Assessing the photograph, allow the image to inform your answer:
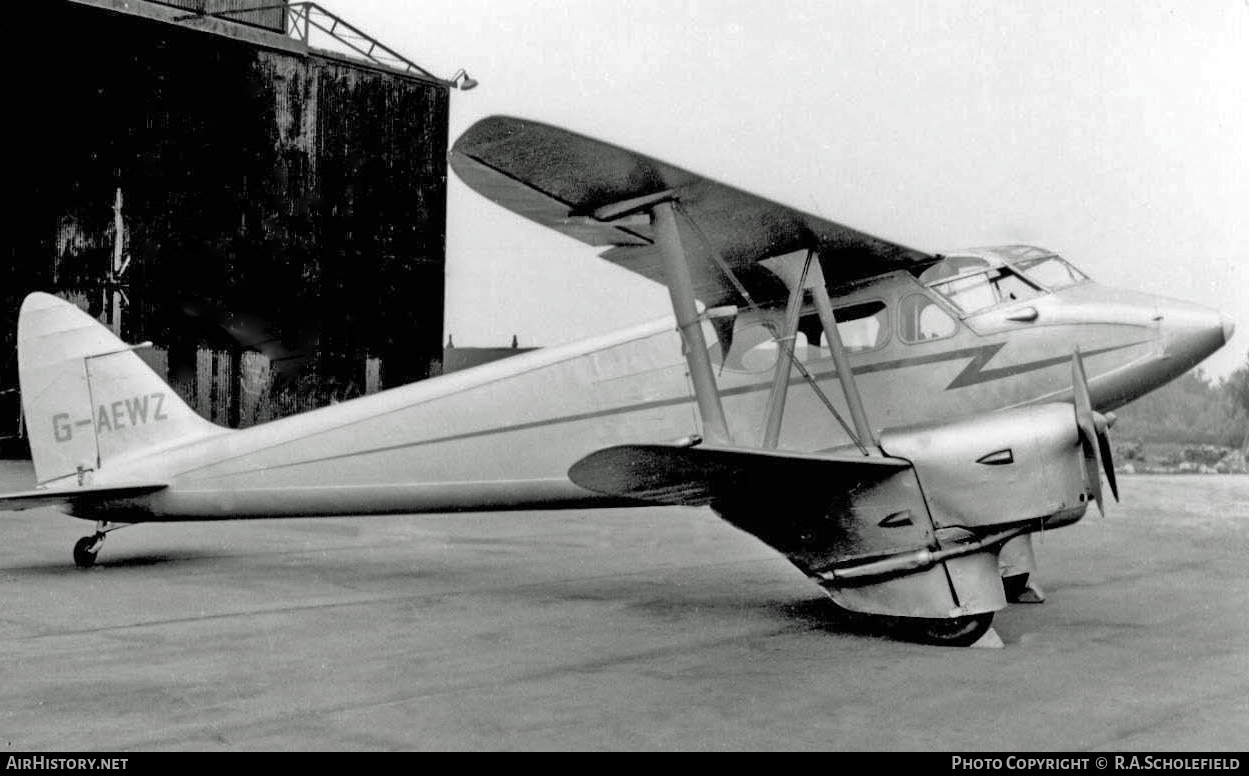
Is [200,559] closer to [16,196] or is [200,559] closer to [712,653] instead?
[712,653]

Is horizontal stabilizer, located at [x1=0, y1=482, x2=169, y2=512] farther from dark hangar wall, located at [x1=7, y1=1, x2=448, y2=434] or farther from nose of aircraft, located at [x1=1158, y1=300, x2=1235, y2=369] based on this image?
dark hangar wall, located at [x1=7, y1=1, x2=448, y2=434]

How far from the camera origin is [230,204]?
73.3 feet

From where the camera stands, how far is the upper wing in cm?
633

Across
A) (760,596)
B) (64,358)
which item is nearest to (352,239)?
(64,358)

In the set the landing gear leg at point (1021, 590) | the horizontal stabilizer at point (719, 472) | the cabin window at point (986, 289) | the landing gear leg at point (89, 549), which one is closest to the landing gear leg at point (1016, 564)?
the landing gear leg at point (1021, 590)

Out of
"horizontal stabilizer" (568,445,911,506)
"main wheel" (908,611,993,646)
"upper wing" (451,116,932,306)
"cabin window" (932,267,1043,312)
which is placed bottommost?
"main wheel" (908,611,993,646)

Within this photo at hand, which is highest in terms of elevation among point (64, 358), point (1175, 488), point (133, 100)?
point (133, 100)

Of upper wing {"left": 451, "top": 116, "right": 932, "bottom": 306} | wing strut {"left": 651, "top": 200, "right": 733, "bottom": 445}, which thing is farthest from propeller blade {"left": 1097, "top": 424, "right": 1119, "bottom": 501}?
wing strut {"left": 651, "top": 200, "right": 733, "bottom": 445}

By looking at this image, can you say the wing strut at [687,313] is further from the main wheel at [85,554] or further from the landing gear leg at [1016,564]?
the main wheel at [85,554]

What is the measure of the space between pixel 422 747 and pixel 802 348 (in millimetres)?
4369

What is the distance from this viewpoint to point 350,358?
23.6 m

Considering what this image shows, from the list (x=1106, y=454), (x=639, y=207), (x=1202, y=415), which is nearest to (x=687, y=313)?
(x=639, y=207)

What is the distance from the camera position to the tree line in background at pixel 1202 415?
18.7m

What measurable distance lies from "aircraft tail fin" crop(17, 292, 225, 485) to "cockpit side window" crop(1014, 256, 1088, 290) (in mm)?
6972
